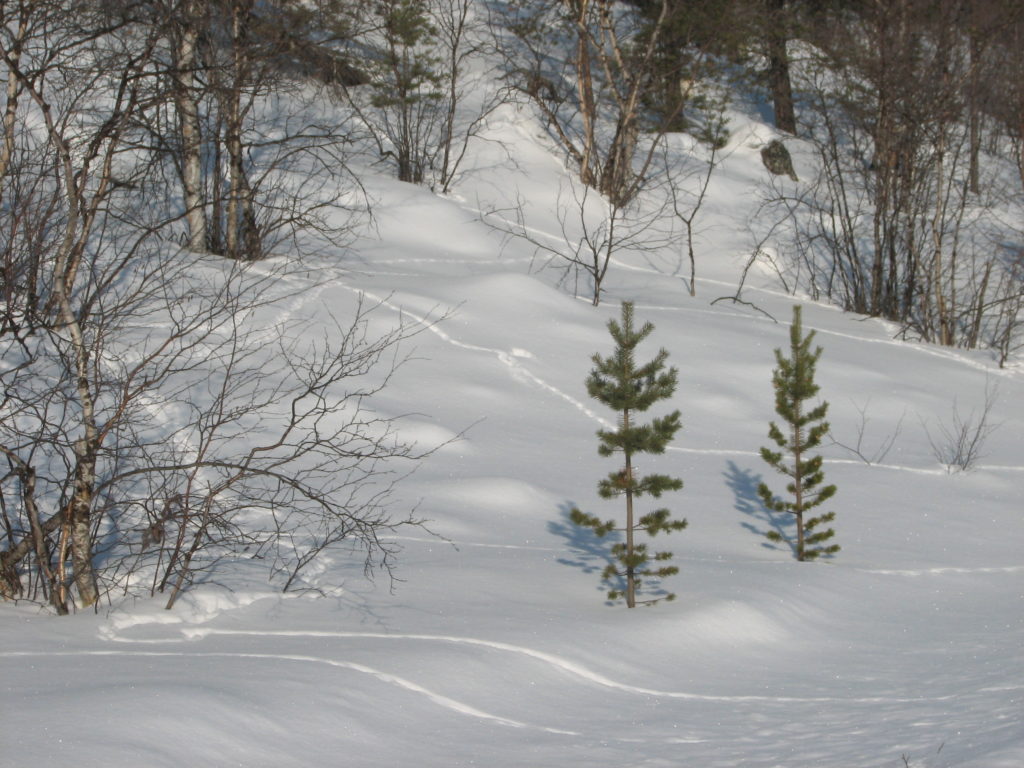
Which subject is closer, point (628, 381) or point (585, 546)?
point (628, 381)

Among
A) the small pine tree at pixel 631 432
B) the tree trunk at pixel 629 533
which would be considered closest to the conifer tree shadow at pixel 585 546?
the tree trunk at pixel 629 533

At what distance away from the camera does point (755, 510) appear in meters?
8.15

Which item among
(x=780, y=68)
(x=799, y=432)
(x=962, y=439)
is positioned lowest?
(x=962, y=439)

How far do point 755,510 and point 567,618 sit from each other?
298cm

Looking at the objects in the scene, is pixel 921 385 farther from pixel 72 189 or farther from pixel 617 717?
pixel 72 189

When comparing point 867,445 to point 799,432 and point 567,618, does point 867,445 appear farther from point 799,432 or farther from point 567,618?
point 567,618

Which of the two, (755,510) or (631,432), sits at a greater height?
(631,432)

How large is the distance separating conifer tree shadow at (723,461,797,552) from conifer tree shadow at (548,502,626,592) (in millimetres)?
1086

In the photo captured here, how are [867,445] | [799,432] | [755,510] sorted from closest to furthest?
[799,432] → [755,510] → [867,445]

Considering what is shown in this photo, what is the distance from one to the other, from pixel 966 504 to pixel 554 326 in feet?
14.6

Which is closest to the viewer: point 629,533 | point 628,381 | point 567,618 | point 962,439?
point 567,618

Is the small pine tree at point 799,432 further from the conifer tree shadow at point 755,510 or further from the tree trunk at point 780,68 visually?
the tree trunk at point 780,68

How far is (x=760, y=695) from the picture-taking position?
480 cm

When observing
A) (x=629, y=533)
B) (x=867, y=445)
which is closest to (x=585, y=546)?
(x=629, y=533)
